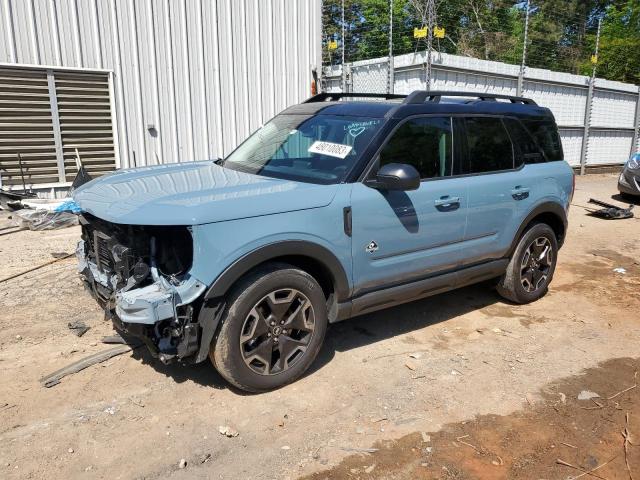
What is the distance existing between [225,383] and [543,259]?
11.2ft

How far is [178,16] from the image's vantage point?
909cm

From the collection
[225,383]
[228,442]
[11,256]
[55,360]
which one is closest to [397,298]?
[225,383]

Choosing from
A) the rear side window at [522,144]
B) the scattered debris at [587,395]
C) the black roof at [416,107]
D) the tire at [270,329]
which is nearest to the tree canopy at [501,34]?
the black roof at [416,107]

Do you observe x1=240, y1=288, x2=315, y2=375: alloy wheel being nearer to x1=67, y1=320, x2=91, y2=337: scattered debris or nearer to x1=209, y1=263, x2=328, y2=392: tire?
x1=209, y1=263, x2=328, y2=392: tire

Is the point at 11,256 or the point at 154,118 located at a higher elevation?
the point at 154,118

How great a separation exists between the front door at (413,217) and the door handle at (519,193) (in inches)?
27.4

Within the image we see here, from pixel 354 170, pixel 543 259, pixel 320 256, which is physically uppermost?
pixel 354 170

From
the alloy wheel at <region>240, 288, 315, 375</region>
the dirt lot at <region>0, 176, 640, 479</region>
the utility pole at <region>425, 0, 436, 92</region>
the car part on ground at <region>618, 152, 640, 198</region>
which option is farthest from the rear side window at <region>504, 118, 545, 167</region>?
the car part on ground at <region>618, 152, 640, 198</region>

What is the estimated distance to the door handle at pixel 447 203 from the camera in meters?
4.11

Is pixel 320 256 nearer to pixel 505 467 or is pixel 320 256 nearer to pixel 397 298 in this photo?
pixel 397 298

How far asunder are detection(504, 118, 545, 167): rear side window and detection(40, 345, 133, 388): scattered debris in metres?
3.73

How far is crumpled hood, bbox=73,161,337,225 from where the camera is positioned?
9.93ft

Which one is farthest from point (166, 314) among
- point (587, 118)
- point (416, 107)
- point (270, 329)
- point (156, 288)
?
A: point (587, 118)

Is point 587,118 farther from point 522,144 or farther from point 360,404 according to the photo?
point 360,404
